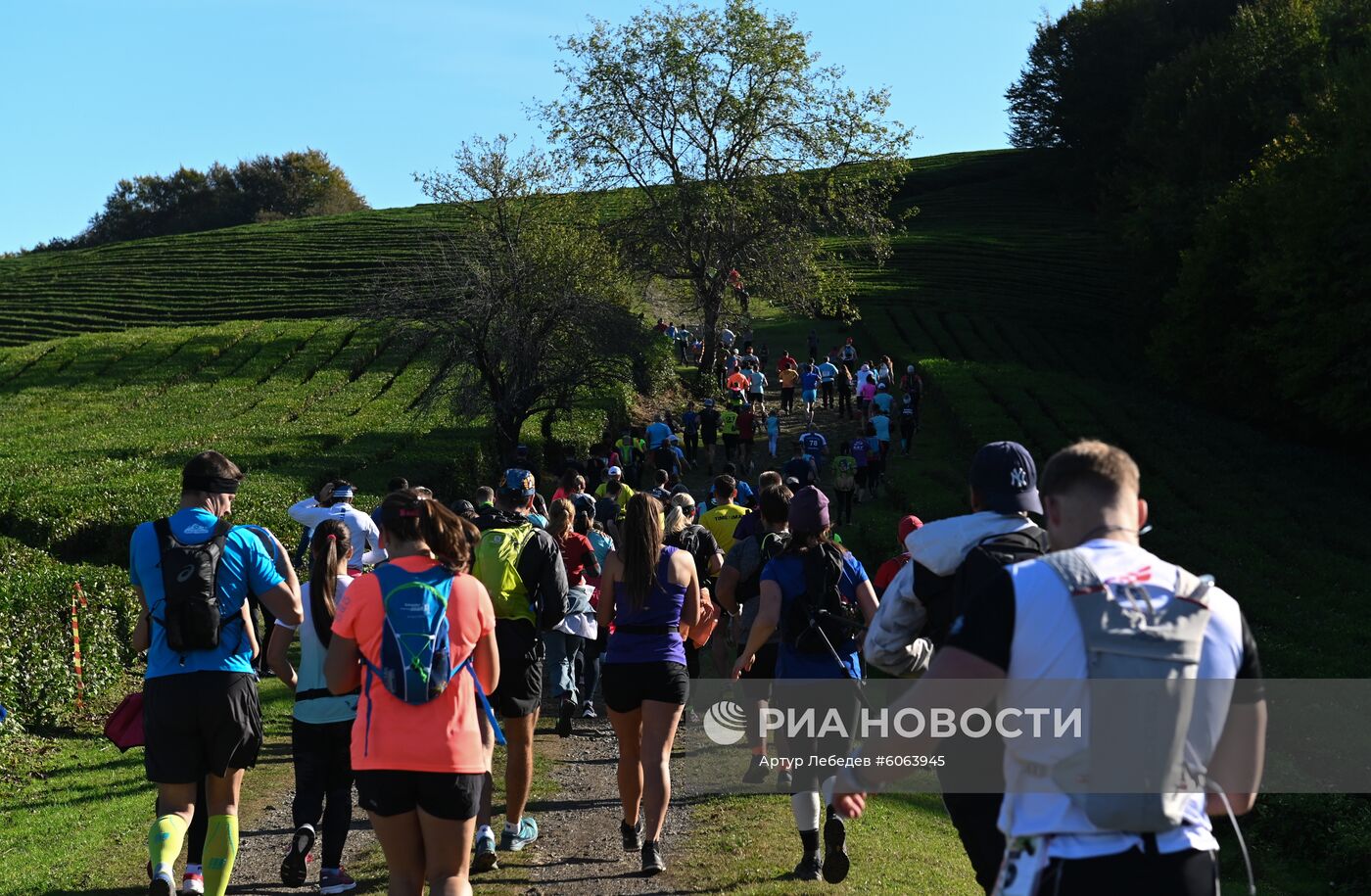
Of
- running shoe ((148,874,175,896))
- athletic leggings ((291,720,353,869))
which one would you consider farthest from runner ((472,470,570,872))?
Result: running shoe ((148,874,175,896))

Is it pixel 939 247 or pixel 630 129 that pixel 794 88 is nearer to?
pixel 630 129

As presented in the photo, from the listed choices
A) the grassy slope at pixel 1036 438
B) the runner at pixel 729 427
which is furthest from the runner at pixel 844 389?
the runner at pixel 729 427

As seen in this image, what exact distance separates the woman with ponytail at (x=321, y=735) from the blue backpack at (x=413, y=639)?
1901 mm

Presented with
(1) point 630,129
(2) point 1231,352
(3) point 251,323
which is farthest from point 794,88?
(3) point 251,323

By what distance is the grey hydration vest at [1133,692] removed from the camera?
10.2 feet

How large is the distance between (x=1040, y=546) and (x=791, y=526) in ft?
8.41

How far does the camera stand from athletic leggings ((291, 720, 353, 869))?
678cm

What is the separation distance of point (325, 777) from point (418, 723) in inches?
90.3

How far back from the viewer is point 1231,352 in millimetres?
41594

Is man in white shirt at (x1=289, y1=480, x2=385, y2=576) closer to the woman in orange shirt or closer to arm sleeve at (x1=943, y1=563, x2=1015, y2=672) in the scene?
the woman in orange shirt

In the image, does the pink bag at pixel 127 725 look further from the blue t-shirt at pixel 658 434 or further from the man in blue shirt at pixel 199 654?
the blue t-shirt at pixel 658 434

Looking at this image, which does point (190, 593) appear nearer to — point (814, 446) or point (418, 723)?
point (418, 723)

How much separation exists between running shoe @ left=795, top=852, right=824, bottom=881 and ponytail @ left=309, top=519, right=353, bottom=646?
271 cm

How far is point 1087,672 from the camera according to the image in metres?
3.13
